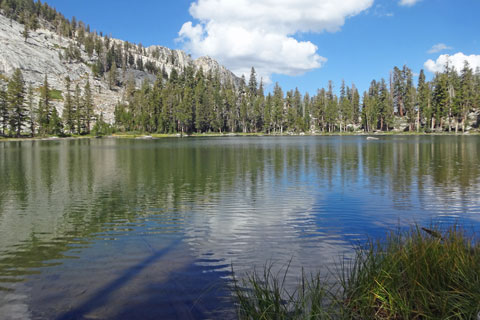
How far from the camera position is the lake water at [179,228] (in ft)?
23.6

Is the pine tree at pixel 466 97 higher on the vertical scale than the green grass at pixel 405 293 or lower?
higher

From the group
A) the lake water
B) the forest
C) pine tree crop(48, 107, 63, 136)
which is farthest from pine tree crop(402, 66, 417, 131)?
pine tree crop(48, 107, 63, 136)

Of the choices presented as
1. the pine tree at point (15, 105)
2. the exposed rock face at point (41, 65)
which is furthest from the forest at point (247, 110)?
the exposed rock face at point (41, 65)

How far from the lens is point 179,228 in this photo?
484 inches

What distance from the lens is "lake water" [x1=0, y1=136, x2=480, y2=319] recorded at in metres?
7.18

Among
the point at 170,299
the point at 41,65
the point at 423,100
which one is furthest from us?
the point at 41,65

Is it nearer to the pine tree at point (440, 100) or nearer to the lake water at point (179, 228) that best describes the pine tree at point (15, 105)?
the lake water at point (179, 228)

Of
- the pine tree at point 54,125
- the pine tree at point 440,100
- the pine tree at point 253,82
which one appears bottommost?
the pine tree at point 54,125

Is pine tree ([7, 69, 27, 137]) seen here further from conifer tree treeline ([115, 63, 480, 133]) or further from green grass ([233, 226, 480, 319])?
green grass ([233, 226, 480, 319])

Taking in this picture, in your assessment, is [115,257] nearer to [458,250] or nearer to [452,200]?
[458,250]

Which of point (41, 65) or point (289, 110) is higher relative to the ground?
point (41, 65)

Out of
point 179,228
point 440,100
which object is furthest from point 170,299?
point 440,100

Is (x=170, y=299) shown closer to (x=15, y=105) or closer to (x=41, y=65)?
(x=15, y=105)

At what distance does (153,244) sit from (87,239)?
8.16ft
